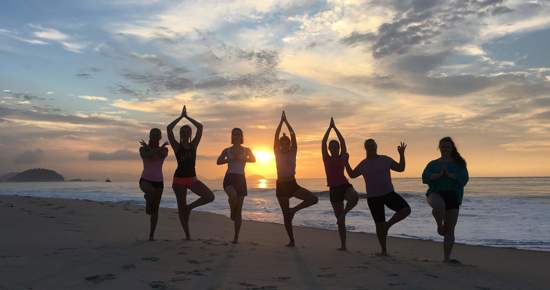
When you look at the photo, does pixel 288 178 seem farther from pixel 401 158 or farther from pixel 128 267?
pixel 128 267

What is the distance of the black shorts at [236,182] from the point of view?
8.49 meters

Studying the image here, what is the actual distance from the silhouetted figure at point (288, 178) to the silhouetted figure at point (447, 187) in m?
2.22

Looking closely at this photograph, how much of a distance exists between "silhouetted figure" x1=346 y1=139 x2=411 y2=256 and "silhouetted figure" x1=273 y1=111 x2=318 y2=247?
107 centimetres

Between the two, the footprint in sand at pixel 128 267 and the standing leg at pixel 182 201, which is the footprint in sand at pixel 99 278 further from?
the standing leg at pixel 182 201

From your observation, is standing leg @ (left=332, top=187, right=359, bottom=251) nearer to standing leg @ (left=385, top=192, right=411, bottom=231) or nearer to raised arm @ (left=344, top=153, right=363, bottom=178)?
raised arm @ (left=344, top=153, right=363, bottom=178)

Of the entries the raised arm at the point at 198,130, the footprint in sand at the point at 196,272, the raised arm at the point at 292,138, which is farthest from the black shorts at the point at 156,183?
the footprint in sand at the point at 196,272

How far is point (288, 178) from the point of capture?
852cm

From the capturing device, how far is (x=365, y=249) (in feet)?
31.7

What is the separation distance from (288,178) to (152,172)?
2627mm

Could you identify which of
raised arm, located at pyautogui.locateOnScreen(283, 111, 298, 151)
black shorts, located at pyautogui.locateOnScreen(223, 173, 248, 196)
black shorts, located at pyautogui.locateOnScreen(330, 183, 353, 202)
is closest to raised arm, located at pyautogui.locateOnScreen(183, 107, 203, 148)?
black shorts, located at pyautogui.locateOnScreen(223, 173, 248, 196)

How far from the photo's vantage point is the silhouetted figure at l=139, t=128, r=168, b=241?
27.8 feet

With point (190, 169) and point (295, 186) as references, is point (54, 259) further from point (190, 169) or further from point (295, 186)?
point (295, 186)

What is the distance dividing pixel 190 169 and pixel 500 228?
37.5 ft

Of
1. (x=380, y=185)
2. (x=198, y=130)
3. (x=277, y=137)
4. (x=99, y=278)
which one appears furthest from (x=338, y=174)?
(x=99, y=278)
